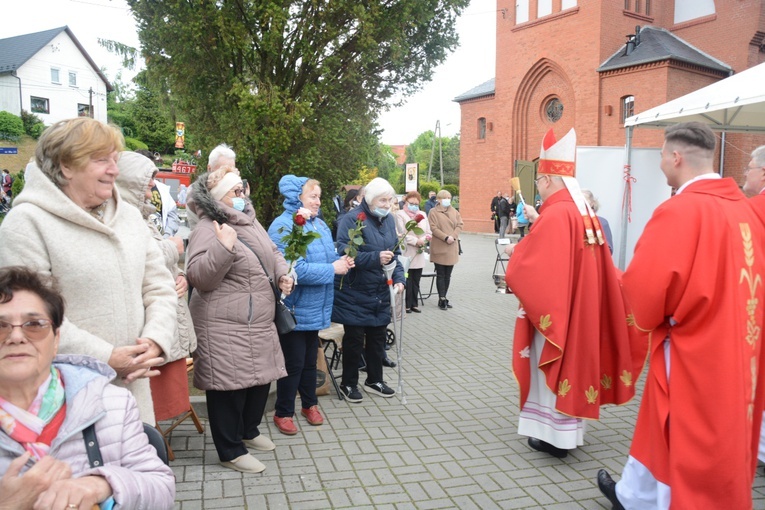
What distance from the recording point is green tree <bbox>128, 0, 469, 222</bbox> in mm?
7277

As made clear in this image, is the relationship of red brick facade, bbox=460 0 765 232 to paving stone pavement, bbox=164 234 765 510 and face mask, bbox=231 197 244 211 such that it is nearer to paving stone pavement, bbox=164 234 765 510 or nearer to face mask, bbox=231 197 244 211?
paving stone pavement, bbox=164 234 765 510

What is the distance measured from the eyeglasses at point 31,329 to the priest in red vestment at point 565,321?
3.01 metres

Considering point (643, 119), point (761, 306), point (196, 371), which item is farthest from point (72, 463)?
point (643, 119)

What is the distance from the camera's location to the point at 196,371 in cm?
381

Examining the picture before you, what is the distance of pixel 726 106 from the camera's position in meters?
7.30

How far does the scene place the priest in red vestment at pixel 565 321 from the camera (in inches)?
162

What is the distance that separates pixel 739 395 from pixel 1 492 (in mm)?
3103

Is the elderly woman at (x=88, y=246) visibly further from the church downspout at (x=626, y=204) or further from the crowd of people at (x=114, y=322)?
the church downspout at (x=626, y=204)

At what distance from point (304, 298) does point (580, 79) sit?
2463 cm

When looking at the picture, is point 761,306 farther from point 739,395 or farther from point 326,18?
point 326,18

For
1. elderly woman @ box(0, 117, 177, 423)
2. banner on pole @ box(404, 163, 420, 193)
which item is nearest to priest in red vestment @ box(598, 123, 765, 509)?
elderly woman @ box(0, 117, 177, 423)

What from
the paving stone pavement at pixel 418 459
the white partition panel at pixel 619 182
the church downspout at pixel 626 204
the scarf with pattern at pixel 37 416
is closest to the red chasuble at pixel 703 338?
the paving stone pavement at pixel 418 459

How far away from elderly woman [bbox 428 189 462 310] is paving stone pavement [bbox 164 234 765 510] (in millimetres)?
3901

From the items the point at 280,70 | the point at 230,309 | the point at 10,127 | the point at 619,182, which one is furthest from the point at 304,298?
the point at 10,127
